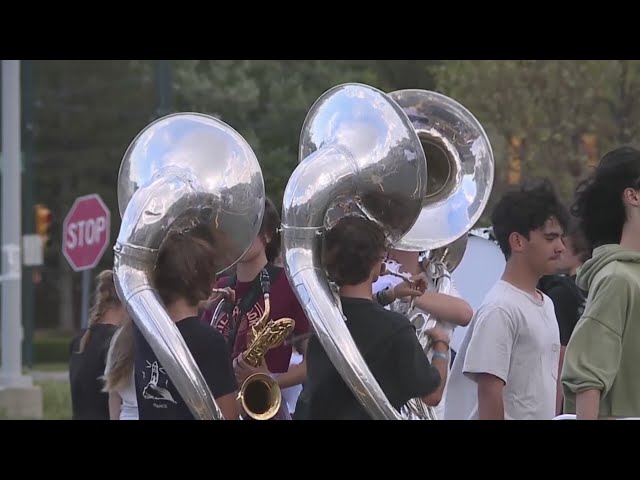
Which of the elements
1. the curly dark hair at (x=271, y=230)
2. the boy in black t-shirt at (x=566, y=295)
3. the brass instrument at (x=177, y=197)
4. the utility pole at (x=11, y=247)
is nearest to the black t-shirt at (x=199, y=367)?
the brass instrument at (x=177, y=197)

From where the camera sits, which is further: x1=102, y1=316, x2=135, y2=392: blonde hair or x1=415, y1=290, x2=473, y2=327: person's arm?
x1=415, y1=290, x2=473, y2=327: person's arm

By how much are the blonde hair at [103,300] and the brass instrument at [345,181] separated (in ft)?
4.68

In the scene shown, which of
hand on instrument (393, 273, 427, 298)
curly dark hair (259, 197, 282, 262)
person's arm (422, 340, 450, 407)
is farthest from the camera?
curly dark hair (259, 197, 282, 262)

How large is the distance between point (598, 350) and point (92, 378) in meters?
2.23

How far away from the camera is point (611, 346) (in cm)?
286

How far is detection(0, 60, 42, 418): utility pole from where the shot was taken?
36.3 feet

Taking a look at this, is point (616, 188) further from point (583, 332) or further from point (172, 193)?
point (172, 193)

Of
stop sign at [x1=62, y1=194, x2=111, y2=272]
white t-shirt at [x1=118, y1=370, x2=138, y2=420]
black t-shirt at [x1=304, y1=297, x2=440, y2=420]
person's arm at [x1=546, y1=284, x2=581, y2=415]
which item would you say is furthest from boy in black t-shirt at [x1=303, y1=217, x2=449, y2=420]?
stop sign at [x1=62, y1=194, x2=111, y2=272]

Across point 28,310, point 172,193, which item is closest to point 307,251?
point 172,193

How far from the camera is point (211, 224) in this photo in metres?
3.40

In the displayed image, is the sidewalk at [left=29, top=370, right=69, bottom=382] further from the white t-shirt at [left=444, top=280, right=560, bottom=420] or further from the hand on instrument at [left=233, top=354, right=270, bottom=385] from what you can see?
the white t-shirt at [left=444, top=280, right=560, bottom=420]

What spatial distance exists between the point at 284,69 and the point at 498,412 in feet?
62.8

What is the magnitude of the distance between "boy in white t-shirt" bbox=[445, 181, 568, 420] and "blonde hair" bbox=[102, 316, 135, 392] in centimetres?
97

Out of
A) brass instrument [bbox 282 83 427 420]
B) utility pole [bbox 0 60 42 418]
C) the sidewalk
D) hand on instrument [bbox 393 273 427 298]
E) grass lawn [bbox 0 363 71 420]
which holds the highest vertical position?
brass instrument [bbox 282 83 427 420]
